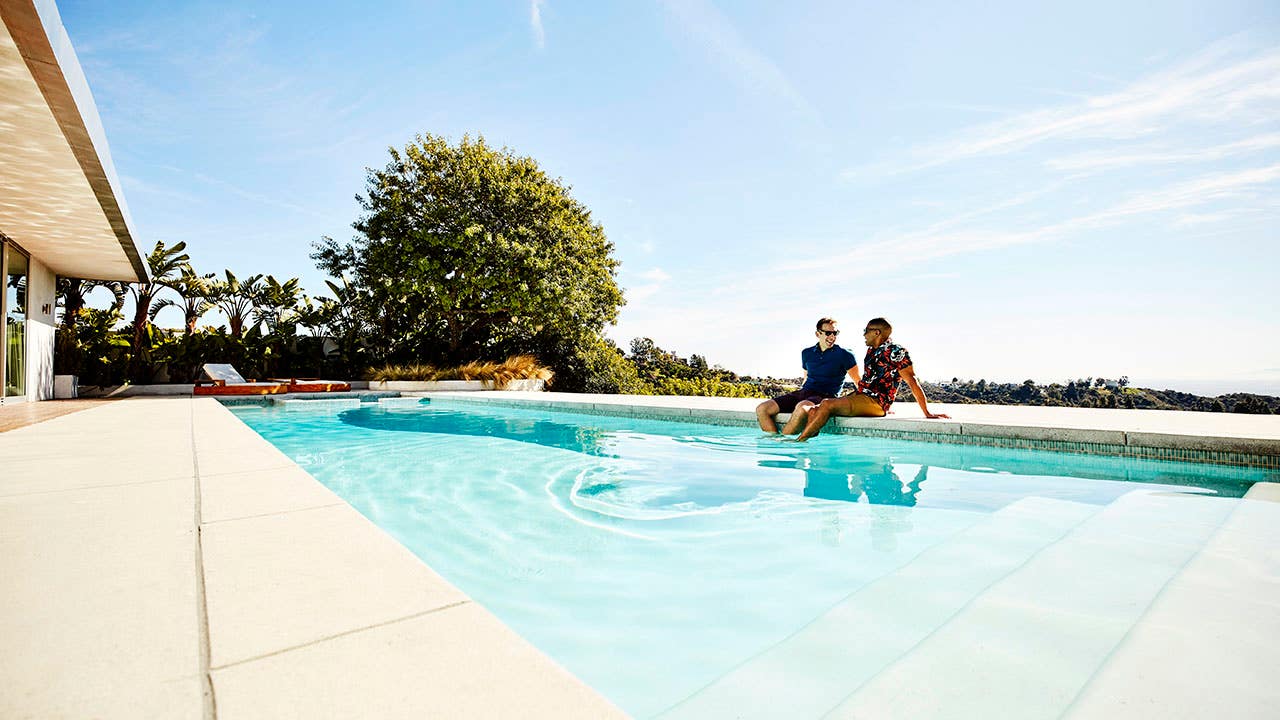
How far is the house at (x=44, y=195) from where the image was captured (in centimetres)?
456

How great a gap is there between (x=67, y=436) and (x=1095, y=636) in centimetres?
696

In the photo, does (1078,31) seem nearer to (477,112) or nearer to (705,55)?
(705,55)

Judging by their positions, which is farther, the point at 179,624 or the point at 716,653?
the point at 716,653

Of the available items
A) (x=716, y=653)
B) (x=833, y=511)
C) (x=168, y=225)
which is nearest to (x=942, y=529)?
(x=833, y=511)

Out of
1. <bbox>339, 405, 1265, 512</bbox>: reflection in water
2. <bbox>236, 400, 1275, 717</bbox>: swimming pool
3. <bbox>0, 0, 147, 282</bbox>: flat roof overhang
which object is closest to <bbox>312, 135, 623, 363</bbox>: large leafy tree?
<bbox>0, 0, 147, 282</bbox>: flat roof overhang

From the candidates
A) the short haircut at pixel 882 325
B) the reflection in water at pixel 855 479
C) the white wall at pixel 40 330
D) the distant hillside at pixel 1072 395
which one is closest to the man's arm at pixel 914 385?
the short haircut at pixel 882 325

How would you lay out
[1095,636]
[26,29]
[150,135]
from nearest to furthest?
1. [1095,636]
2. [26,29]
3. [150,135]

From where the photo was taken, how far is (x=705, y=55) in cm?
1378

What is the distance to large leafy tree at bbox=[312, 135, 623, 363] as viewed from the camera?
50.4ft

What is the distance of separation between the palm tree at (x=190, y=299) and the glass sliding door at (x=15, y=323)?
5.55 metres

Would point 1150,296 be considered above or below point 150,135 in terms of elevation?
below

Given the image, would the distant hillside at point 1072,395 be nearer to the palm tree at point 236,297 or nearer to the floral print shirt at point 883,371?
the floral print shirt at point 883,371

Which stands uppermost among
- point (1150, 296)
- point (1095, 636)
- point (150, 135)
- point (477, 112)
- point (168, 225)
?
point (477, 112)

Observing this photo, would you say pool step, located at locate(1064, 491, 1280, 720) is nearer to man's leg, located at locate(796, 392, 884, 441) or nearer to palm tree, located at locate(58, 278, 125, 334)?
man's leg, located at locate(796, 392, 884, 441)
